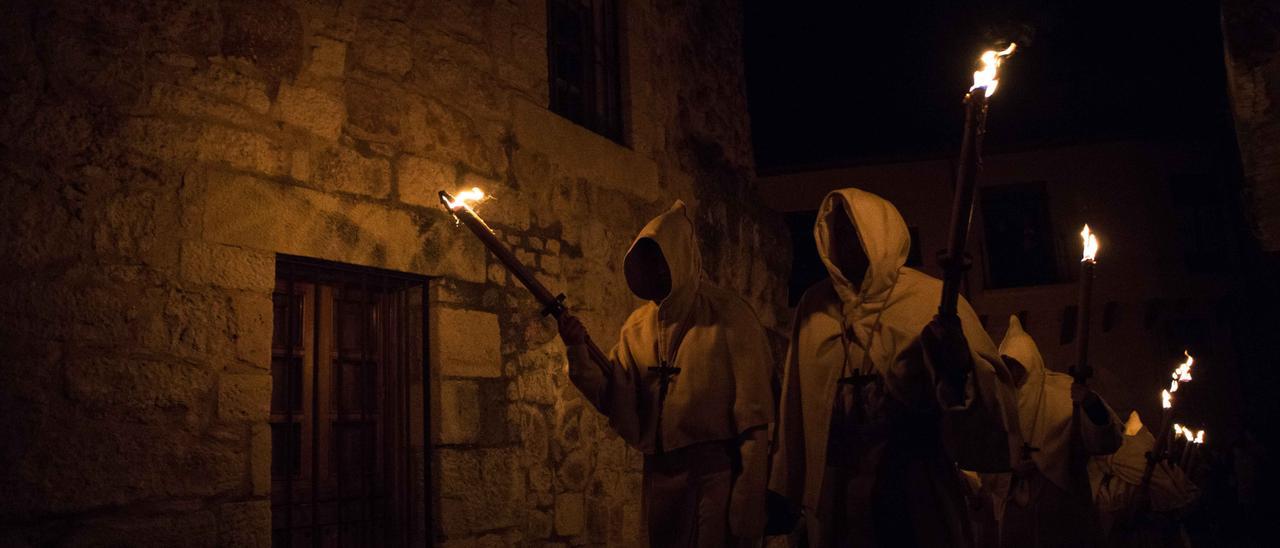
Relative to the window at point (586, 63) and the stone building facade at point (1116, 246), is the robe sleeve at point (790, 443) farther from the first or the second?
the stone building facade at point (1116, 246)

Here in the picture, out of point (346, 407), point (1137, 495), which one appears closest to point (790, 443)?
point (346, 407)

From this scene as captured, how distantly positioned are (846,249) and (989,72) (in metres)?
1.10

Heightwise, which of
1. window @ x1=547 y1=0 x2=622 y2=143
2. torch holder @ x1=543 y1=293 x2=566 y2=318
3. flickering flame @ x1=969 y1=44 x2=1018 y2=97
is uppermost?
window @ x1=547 y1=0 x2=622 y2=143

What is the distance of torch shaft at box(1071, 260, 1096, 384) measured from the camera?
12.0 feet

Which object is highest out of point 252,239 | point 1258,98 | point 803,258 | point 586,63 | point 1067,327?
point 803,258

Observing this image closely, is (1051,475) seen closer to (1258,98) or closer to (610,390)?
(1258,98)

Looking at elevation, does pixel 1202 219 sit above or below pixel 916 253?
above

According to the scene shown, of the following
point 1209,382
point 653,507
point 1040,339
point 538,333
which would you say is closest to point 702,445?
point 653,507

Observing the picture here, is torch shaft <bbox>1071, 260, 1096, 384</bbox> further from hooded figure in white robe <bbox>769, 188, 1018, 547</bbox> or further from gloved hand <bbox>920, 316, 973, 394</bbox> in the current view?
gloved hand <bbox>920, 316, 973, 394</bbox>

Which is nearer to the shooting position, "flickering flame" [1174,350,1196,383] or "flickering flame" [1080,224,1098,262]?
"flickering flame" [1080,224,1098,262]

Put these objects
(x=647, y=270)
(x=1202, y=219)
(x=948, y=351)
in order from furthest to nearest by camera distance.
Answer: (x=1202, y=219) < (x=647, y=270) < (x=948, y=351)

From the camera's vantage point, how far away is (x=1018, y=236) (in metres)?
18.1

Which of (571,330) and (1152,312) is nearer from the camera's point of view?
(571,330)

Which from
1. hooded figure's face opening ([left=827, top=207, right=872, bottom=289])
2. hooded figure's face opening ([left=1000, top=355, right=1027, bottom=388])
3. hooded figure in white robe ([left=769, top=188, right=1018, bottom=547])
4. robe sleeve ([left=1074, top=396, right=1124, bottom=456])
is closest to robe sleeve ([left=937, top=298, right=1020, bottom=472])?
hooded figure in white robe ([left=769, top=188, right=1018, bottom=547])
